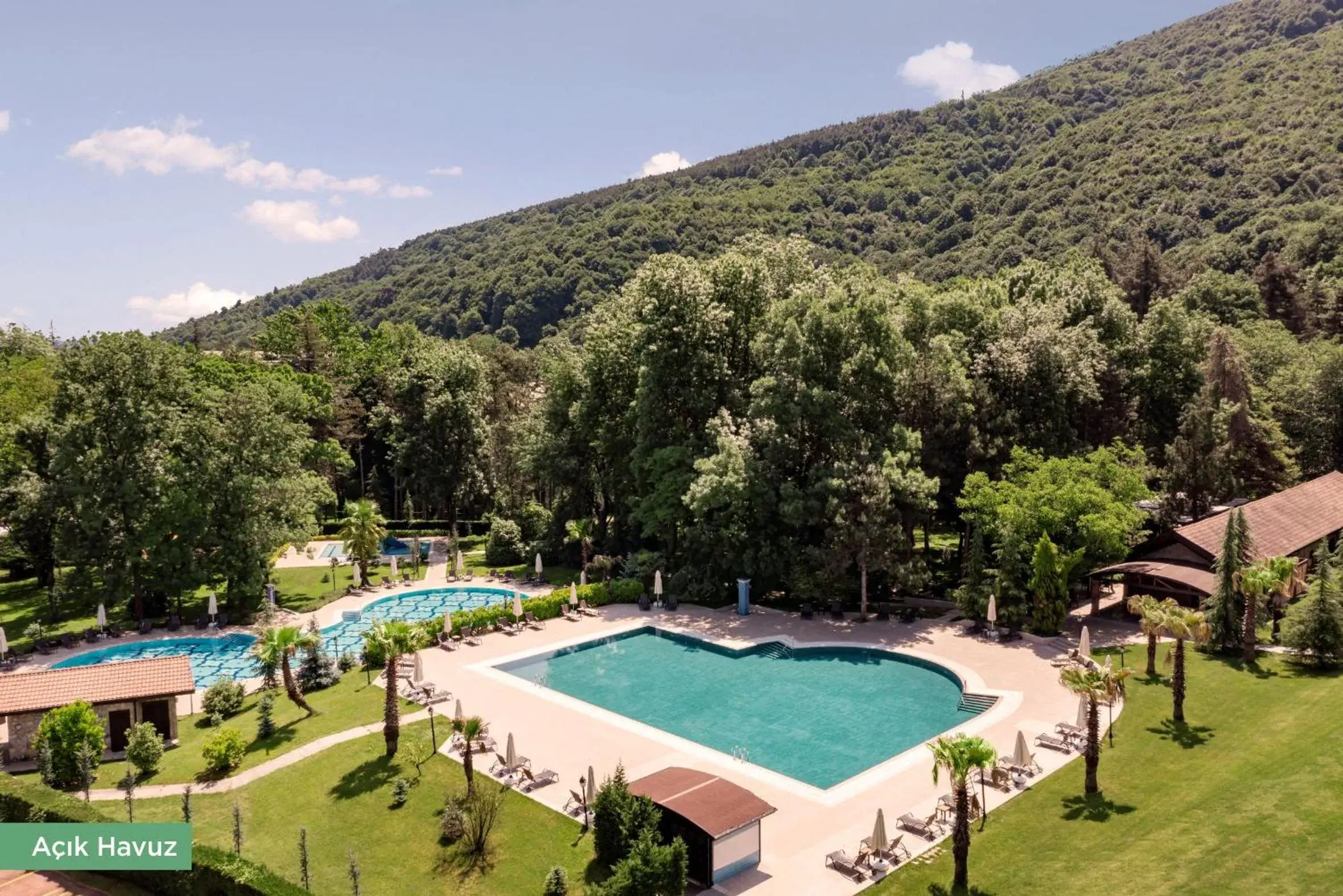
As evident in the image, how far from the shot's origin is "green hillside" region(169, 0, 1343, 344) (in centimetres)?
8538

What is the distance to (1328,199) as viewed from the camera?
255ft

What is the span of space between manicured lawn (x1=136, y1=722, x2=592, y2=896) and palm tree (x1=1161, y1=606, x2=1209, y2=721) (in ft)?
48.3

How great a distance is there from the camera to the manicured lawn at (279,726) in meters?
21.9

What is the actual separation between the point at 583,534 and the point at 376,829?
2139 cm

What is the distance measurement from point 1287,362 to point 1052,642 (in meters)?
29.6

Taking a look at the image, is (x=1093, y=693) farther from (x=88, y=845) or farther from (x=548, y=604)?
(x=548, y=604)

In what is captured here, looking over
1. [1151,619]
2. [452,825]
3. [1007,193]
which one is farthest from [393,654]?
[1007,193]

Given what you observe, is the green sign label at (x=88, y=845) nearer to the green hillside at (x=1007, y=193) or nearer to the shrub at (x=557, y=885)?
the shrub at (x=557, y=885)

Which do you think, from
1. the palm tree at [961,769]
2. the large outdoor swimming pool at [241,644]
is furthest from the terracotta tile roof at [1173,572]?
the large outdoor swimming pool at [241,644]

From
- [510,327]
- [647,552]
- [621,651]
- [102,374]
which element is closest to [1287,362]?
[647,552]

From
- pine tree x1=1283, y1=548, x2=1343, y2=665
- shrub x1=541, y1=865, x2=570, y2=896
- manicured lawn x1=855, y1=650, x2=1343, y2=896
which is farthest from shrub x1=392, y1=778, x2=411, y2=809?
pine tree x1=1283, y1=548, x2=1343, y2=665

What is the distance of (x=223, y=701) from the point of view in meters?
25.6

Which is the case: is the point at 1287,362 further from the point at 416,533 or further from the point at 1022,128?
the point at 1022,128

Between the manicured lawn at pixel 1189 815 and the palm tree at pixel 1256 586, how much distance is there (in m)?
2.93
